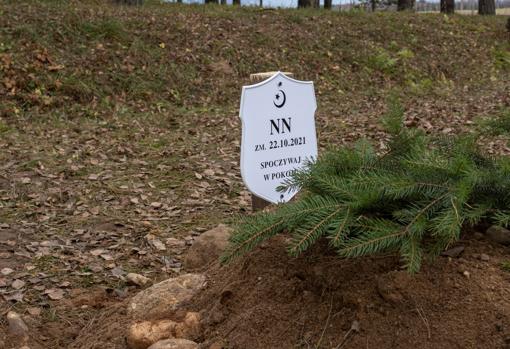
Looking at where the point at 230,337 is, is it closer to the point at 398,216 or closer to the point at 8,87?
the point at 398,216

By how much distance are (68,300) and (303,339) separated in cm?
184

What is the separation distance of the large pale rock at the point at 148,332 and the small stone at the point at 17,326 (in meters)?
0.78

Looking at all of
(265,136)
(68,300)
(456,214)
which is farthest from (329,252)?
(68,300)

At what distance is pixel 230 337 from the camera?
8.88ft

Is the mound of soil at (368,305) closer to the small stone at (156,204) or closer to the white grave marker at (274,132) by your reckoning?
the white grave marker at (274,132)

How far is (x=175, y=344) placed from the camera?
266cm

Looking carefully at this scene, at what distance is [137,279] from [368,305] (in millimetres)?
1912

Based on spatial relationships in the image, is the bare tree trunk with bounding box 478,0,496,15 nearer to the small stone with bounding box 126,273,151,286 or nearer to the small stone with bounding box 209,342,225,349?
the small stone with bounding box 126,273,151,286

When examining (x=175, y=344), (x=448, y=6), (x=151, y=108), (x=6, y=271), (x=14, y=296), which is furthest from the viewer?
(x=448, y=6)

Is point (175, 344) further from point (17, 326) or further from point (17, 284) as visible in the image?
point (17, 284)

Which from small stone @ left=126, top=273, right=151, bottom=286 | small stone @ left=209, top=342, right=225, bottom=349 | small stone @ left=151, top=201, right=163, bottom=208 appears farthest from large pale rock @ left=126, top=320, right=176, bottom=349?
small stone @ left=151, top=201, right=163, bottom=208

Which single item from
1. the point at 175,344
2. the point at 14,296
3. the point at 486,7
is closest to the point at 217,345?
the point at 175,344

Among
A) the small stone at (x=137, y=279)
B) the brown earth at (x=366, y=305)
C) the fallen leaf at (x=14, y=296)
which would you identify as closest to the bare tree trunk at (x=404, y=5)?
the small stone at (x=137, y=279)

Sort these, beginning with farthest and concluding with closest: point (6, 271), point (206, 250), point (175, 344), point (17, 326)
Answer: point (6, 271)
point (206, 250)
point (17, 326)
point (175, 344)
